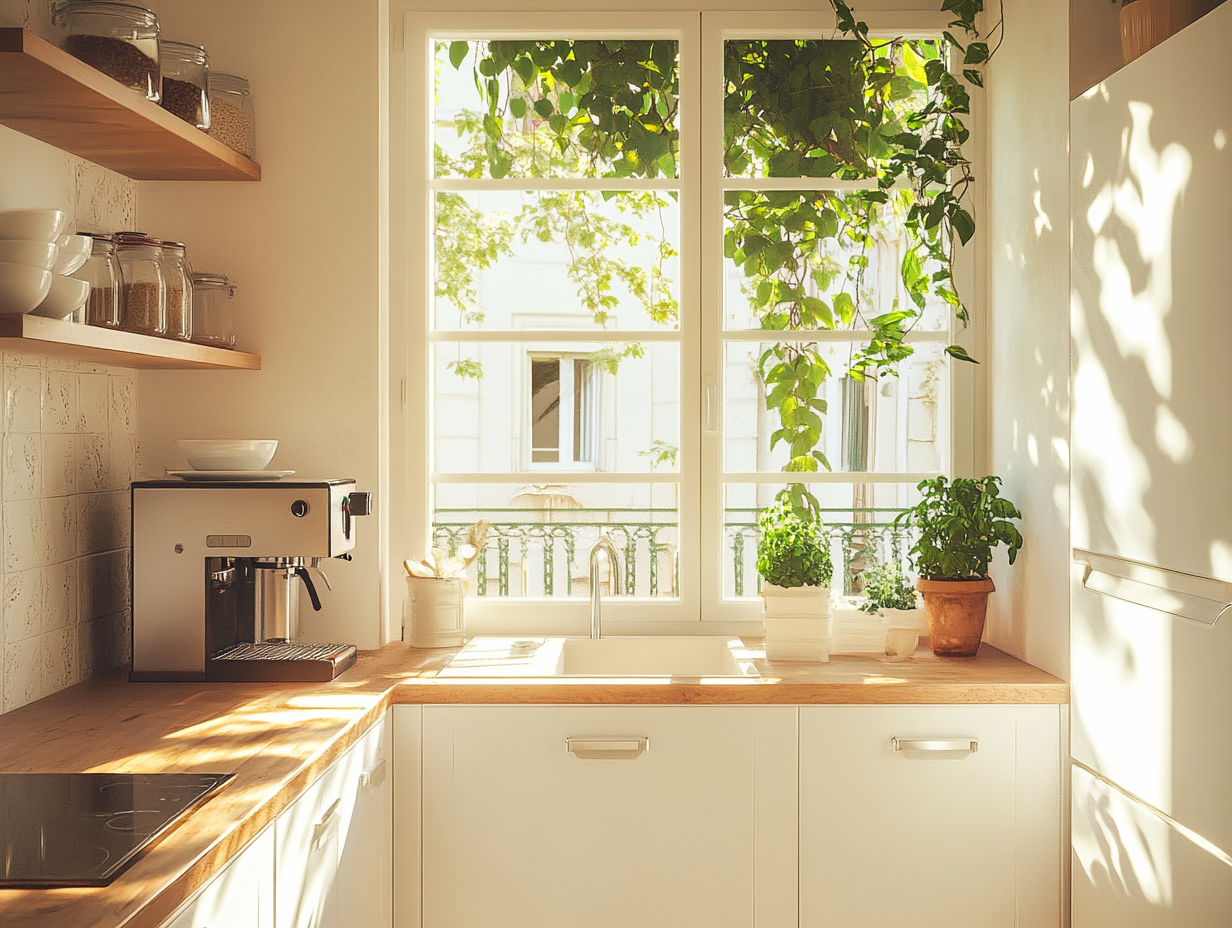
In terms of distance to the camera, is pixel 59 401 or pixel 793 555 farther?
pixel 793 555

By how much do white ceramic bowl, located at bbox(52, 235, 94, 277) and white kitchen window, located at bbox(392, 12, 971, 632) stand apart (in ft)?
2.98

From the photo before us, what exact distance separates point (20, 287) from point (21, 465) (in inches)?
20.3

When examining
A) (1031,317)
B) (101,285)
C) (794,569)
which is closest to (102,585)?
(101,285)

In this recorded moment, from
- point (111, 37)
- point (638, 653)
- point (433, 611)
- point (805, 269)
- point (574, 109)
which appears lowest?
point (638, 653)

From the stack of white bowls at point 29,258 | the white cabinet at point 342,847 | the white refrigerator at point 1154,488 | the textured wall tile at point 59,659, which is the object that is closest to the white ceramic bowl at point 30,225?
the stack of white bowls at point 29,258

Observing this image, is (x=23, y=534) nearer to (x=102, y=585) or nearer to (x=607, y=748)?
(x=102, y=585)

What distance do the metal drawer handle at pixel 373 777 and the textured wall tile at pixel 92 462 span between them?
2.91 feet

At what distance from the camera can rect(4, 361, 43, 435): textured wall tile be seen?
1.81 meters

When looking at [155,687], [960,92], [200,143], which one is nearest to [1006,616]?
[960,92]

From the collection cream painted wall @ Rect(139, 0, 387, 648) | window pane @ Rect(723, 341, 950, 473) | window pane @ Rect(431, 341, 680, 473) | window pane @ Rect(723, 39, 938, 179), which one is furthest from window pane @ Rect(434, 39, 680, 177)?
window pane @ Rect(723, 341, 950, 473)

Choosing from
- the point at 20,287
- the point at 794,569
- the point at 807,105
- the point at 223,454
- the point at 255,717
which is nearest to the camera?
the point at 20,287

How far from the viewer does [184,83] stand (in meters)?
2.03

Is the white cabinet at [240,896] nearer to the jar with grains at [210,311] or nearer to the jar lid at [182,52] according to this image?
the jar with grains at [210,311]

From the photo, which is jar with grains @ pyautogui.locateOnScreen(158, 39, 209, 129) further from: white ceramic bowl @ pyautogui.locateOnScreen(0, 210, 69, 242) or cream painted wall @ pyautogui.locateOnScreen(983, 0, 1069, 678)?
cream painted wall @ pyautogui.locateOnScreen(983, 0, 1069, 678)
